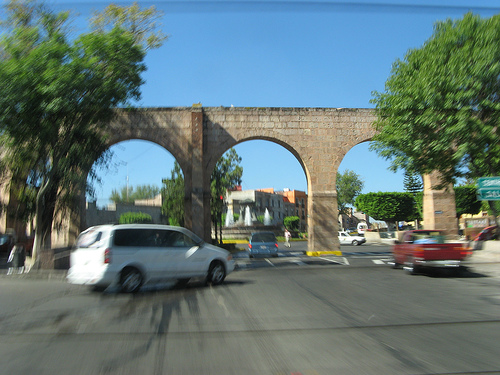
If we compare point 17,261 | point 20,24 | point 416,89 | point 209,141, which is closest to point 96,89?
point 20,24

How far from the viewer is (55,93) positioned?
45.6 feet

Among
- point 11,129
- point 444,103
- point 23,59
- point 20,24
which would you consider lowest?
point 11,129

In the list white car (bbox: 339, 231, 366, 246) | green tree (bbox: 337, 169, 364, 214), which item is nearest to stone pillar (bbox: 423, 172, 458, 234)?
white car (bbox: 339, 231, 366, 246)

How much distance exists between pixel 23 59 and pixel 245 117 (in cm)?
1238

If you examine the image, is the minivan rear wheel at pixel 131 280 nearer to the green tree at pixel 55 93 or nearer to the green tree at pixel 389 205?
the green tree at pixel 55 93

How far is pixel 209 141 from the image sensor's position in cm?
2372

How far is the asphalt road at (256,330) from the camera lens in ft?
14.9

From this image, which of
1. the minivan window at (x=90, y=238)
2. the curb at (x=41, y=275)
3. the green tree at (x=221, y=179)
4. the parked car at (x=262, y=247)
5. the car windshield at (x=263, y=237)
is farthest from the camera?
the green tree at (x=221, y=179)

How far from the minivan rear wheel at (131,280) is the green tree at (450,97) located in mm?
11423

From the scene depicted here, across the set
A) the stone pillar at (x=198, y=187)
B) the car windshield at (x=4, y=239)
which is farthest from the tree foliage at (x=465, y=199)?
the car windshield at (x=4, y=239)

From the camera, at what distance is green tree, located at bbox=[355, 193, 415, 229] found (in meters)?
46.1

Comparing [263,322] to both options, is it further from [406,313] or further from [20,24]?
[20,24]

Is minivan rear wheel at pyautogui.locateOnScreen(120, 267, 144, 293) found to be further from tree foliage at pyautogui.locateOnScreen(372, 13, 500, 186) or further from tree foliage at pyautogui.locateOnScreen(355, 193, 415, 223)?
tree foliage at pyautogui.locateOnScreen(355, 193, 415, 223)

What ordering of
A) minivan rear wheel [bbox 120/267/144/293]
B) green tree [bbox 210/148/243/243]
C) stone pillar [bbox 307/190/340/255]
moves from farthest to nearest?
green tree [bbox 210/148/243/243] < stone pillar [bbox 307/190/340/255] < minivan rear wheel [bbox 120/267/144/293]
